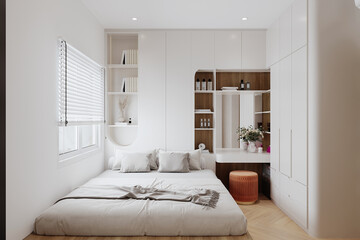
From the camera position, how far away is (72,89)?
10.9ft

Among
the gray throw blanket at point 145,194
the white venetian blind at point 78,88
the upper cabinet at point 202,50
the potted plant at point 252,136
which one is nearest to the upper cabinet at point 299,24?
the upper cabinet at point 202,50

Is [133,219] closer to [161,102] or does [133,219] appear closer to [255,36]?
[161,102]

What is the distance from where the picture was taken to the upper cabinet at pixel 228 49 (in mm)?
4637

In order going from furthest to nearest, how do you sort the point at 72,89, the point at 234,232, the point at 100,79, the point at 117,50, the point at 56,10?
the point at 117,50 < the point at 100,79 < the point at 72,89 < the point at 56,10 < the point at 234,232

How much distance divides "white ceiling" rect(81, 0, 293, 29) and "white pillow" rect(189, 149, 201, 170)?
2.03 metres

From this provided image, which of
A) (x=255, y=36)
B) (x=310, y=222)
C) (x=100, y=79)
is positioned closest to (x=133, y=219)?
(x=310, y=222)

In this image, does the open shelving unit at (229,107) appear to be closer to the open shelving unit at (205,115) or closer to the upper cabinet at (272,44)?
the open shelving unit at (205,115)

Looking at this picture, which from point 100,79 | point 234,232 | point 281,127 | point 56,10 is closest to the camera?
point 234,232

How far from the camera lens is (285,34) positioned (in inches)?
149

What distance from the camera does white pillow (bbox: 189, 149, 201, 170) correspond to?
434 centimetres

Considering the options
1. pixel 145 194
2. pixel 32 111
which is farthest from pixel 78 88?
pixel 145 194

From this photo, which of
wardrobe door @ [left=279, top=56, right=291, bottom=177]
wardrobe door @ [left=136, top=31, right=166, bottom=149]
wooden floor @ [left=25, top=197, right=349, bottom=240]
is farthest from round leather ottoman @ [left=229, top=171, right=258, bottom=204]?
wardrobe door @ [left=136, top=31, right=166, bottom=149]

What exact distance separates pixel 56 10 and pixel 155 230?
2.42 metres

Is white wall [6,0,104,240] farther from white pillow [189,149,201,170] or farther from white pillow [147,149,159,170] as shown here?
white pillow [189,149,201,170]
